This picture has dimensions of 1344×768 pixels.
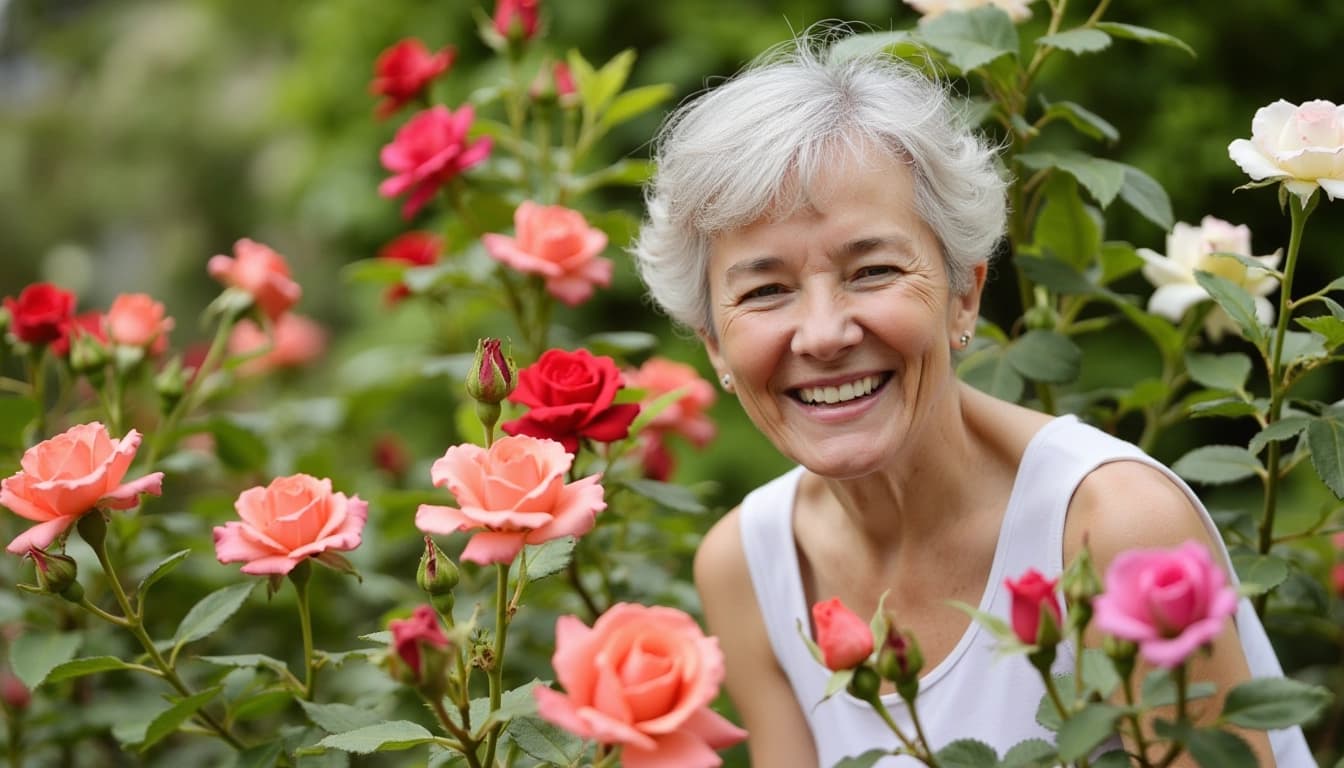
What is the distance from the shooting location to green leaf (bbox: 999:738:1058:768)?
3.31ft

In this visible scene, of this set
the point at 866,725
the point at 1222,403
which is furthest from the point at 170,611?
the point at 1222,403

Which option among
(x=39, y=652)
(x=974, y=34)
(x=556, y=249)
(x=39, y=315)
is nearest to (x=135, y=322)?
(x=39, y=315)

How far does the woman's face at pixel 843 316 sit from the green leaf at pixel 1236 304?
0.28m

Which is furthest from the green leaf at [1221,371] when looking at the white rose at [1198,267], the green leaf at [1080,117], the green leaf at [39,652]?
the green leaf at [39,652]

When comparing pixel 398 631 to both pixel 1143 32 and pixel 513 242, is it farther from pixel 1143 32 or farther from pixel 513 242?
pixel 1143 32

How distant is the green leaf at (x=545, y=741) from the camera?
122 centimetres

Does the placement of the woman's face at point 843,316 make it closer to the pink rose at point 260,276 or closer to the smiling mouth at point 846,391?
the smiling mouth at point 846,391

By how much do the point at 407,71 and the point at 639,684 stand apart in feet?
4.90

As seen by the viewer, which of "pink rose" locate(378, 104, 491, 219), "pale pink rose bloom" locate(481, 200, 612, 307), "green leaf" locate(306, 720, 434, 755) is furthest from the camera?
"pink rose" locate(378, 104, 491, 219)

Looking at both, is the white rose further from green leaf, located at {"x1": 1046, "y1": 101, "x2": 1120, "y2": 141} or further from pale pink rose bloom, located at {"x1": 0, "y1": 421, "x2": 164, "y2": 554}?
pale pink rose bloom, located at {"x1": 0, "y1": 421, "x2": 164, "y2": 554}

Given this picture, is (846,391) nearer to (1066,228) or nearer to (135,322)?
(1066,228)

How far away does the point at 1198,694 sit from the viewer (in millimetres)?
980

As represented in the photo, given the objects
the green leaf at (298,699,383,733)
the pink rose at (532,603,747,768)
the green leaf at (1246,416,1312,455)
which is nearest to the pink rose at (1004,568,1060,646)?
the pink rose at (532,603,747,768)

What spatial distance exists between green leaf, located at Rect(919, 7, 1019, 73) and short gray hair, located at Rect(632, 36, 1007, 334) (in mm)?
47
